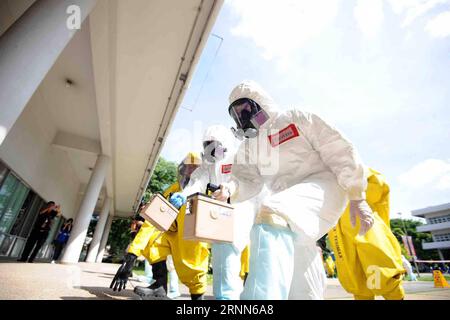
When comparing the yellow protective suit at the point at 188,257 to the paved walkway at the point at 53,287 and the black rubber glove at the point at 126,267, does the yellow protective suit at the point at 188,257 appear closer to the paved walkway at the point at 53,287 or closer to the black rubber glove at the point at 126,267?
the black rubber glove at the point at 126,267

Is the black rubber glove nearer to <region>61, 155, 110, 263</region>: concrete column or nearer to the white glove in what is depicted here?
the white glove

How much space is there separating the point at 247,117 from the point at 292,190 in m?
0.78

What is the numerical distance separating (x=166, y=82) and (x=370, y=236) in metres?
4.92

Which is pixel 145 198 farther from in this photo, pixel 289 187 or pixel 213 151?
pixel 289 187

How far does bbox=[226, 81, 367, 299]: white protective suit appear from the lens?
3.82 feet

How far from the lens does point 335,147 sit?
4.93 ft

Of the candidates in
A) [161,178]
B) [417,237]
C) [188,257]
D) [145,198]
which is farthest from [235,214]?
[417,237]

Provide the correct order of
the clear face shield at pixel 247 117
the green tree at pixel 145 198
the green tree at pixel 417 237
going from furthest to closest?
the green tree at pixel 417 237 → the green tree at pixel 145 198 → the clear face shield at pixel 247 117

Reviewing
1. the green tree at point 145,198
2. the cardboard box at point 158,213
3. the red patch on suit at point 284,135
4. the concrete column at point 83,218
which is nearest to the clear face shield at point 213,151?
the cardboard box at point 158,213

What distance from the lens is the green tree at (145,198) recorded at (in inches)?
720

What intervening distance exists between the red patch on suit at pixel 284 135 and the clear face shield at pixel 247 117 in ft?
0.59

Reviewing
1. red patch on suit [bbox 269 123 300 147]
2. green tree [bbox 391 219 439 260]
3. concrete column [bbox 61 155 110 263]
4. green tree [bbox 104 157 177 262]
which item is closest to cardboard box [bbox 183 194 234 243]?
red patch on suit [bbox 269 123 300 147]

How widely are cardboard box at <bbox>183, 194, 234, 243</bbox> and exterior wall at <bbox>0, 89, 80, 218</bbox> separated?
702 centimetres
